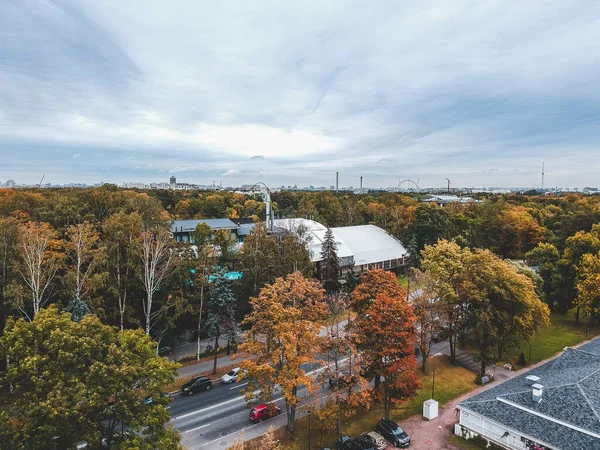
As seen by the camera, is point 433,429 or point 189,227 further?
point 189,227

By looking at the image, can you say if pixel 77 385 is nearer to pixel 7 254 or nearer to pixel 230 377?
pixel 230 377

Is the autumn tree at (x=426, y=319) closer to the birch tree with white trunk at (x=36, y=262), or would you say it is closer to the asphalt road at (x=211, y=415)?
the asphalt road at (x=211, y=415)

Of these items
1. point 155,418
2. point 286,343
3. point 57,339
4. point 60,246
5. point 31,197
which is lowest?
point 155,418

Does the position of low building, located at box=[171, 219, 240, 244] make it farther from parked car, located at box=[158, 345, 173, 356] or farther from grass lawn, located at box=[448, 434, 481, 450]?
grass lawn, located at box=[448, 434, 481, 450]

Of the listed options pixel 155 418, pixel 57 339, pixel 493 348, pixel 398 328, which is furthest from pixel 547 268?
pixel 57 339

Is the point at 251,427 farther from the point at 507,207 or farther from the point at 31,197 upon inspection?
the point at 507,207

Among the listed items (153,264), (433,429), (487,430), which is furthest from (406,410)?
(153,264)

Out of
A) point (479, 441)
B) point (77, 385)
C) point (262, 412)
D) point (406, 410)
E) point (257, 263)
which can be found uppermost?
point (257, 263)
